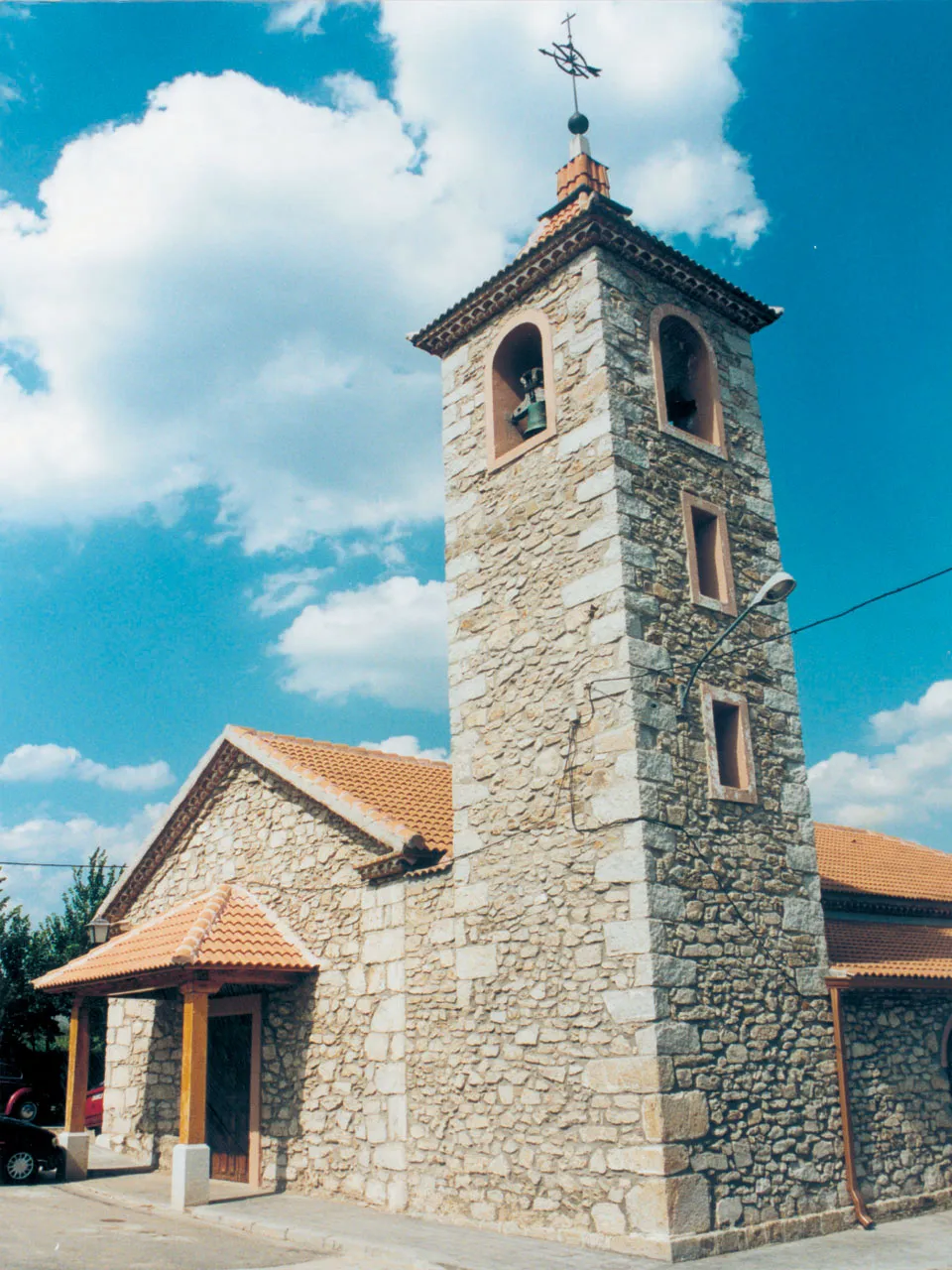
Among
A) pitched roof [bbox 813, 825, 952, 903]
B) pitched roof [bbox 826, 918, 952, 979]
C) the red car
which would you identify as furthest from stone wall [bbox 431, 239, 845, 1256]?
the red car

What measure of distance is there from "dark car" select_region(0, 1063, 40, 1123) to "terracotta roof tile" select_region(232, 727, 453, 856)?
8.72 meters

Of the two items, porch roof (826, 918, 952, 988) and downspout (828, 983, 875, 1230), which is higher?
porch roof (826, 918, 952, 988)

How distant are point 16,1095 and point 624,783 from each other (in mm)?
15730

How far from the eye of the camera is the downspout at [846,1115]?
10.1 metres

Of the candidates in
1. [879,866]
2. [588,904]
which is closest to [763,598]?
[588,904]

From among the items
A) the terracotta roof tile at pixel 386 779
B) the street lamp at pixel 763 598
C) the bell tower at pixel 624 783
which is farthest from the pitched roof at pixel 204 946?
the street lamp at pixel 763 598

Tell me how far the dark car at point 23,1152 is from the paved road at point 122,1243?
1.56 metres

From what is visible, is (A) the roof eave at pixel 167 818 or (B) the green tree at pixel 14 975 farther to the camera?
(B) the green tree at pixel 14 975

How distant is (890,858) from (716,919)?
345 inches

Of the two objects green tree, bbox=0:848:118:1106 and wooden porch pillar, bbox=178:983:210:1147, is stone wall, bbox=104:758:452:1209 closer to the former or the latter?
wooden porch pillar, bbox=178:983:210:1147

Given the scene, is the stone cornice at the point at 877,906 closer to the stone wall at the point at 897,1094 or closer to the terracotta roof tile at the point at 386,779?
the stone wall at the point at 897,1094

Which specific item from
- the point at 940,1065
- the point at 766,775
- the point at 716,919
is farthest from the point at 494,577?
the point at 940,1065

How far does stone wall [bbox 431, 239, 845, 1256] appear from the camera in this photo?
9.26 m

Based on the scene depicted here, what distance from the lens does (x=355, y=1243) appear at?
9398 millimetres
